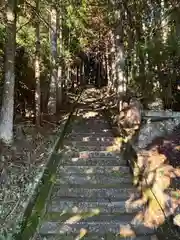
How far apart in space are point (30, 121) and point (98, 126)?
10.5 feet

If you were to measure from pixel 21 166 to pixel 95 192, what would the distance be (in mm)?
2530

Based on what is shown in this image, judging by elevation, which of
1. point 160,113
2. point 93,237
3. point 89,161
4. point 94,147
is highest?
point 160,113

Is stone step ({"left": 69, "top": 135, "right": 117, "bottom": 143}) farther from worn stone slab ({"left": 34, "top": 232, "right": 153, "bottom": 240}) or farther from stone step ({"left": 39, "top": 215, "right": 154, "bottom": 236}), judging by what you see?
worn stone slab ({"left": 34, "top": 232, "right": 153, "bottom": 240})

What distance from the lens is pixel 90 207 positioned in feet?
27.1

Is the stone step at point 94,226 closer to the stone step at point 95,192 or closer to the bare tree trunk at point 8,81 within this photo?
the stone step at point 95,192

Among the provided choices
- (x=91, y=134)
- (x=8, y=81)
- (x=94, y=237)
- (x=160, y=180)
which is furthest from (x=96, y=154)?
(x=94, y=237)

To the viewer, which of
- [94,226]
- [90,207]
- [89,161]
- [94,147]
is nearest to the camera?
[94,226]

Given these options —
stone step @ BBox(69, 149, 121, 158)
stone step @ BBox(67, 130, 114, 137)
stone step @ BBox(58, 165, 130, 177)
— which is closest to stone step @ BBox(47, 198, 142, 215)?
stone step @ BBox(58, 165, 130, 177)

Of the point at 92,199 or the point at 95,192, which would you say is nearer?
the point at 92,199

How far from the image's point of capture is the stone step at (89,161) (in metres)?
11.0

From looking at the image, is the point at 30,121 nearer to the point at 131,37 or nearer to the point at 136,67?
the point at 136,67

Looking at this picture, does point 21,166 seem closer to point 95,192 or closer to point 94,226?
point 95,192

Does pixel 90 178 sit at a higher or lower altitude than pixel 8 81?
lower

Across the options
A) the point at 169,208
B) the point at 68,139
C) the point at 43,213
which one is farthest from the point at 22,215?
the point at 68,139
